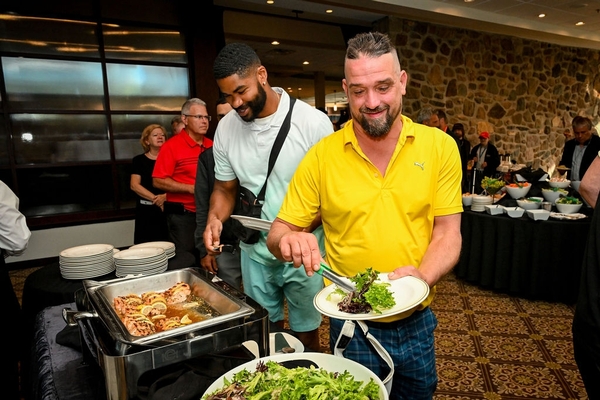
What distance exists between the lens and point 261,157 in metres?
1.63

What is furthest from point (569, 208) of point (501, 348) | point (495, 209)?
point (501, 348)

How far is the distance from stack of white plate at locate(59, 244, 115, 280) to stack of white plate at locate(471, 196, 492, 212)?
113 inches

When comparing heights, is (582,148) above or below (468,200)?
above

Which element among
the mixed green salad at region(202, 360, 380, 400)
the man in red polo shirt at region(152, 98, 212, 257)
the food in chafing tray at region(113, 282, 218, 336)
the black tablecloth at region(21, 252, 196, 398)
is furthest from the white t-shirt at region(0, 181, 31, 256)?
the mixed green salad at region(202, 360, 380, 400)

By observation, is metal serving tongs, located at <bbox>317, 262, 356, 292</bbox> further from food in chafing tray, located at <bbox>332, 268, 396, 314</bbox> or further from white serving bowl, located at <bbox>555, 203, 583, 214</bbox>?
white serving bowl, located at <bbox>555, 203, 583, 214</bbox>

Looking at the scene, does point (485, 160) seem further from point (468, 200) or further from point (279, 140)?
point (279, 140)

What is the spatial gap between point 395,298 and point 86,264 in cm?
134

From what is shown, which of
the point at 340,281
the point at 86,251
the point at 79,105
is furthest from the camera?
the point at 79,105

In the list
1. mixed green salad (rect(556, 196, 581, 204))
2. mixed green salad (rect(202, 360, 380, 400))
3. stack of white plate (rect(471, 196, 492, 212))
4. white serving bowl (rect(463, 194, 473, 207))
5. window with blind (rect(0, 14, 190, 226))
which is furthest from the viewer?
window with blind (rect(0, 14, 190, 226))

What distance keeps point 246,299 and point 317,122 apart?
0.84m

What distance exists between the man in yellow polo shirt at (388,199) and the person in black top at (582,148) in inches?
183

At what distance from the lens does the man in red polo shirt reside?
2.98 metres

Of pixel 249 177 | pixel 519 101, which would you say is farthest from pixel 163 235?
pixel 519 101

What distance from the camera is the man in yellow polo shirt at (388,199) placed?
42.9 inches
